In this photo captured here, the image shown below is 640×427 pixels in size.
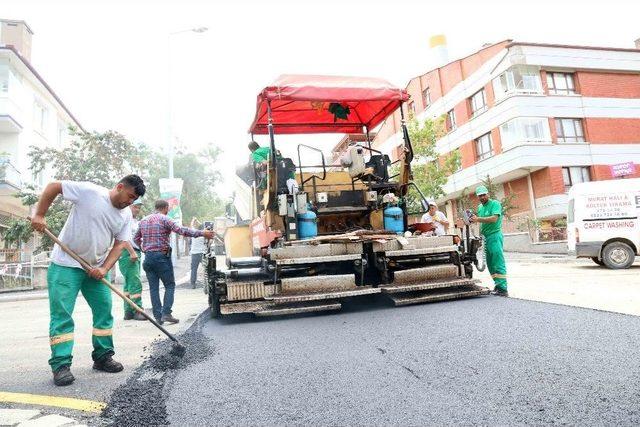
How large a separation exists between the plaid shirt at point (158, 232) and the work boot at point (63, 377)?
8.14ft

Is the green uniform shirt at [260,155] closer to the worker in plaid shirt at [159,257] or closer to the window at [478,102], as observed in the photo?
the worker in plaid shirt at [159,257]

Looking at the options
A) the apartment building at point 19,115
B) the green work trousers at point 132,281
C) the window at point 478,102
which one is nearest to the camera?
the green work trousers at point 132,281

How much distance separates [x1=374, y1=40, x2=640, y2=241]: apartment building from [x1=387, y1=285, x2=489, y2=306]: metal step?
16.5 meters

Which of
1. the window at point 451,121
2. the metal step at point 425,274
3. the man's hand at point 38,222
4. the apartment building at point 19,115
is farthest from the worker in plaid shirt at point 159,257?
the window at point 451,121

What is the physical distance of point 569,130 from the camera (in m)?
20.8

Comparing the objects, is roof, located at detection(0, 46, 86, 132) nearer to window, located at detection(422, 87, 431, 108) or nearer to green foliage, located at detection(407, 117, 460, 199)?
green foliage, located at detection(407, 117, 460, 199)

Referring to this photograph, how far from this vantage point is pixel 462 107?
2417cm

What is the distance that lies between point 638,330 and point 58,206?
1627 centimetres

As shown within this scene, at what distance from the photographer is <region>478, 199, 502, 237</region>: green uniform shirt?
19.3 ft

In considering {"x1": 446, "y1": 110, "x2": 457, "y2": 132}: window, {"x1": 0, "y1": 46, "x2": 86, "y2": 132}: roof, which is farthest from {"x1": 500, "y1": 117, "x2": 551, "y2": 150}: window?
{"x1": 0, "y1": 46, "x2": 86, "y2": 132}: roof

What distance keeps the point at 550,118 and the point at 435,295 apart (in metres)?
19.1

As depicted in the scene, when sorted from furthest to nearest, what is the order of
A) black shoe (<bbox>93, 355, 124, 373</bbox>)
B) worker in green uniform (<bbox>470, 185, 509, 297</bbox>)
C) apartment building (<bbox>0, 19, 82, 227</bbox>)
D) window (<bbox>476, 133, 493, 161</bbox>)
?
window (<bbox>476, 133, 493, 161</bbox>) < apartment building (<bbox>0, 19, 82, 227</bbox>) < worker in green uniform (<bbox>470, 185, 509, 297</bbox>) < black shoe (<bbox>93, 355, 124, 373</bbox>)

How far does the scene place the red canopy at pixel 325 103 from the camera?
5.27m

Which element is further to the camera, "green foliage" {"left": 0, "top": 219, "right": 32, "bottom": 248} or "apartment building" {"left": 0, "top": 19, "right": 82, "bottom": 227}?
"apartment building" {"left": 0, "top": 19, "right": 82, "bottom": 227}
